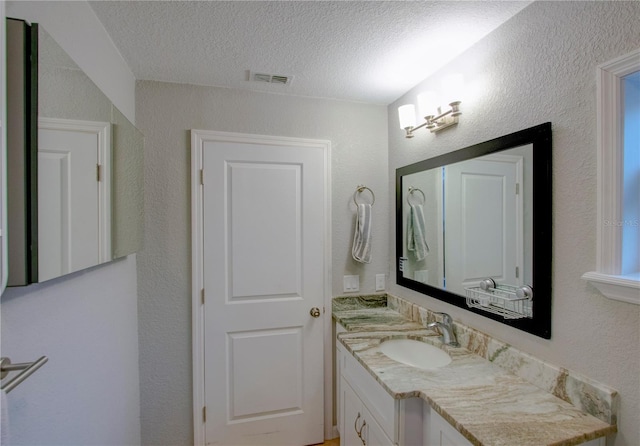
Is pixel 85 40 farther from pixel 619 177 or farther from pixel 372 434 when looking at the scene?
pixel 372 434

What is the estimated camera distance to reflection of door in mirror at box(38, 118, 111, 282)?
2.54 ft

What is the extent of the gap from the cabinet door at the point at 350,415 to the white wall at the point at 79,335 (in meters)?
1.12

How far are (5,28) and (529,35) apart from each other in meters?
1.63

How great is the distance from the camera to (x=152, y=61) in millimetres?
1625

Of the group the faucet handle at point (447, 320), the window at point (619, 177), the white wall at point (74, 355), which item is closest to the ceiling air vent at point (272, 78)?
the white wall at point (74, 355)

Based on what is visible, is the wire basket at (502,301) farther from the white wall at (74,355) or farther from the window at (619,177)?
the white wall at (74,355)

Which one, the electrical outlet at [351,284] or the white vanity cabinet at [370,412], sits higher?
the electrical outlet at [351,284]

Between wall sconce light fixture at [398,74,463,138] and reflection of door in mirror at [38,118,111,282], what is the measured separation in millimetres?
1511

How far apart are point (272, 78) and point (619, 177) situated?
5.44ft

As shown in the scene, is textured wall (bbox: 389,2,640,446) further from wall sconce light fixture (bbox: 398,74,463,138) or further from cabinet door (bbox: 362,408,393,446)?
cabinet door (bbox: 362,408,393,446)

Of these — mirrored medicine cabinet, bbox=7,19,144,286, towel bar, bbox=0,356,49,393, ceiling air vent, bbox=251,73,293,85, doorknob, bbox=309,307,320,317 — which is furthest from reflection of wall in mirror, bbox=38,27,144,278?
doorknob, bbox=309,307,320,317

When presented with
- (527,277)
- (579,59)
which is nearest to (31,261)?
(527,277)

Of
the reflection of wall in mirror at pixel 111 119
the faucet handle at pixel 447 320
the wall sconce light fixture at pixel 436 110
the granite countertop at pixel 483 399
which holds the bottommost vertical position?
the granite countertop at pixel 483 399

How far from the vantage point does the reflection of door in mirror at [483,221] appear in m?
1.29
